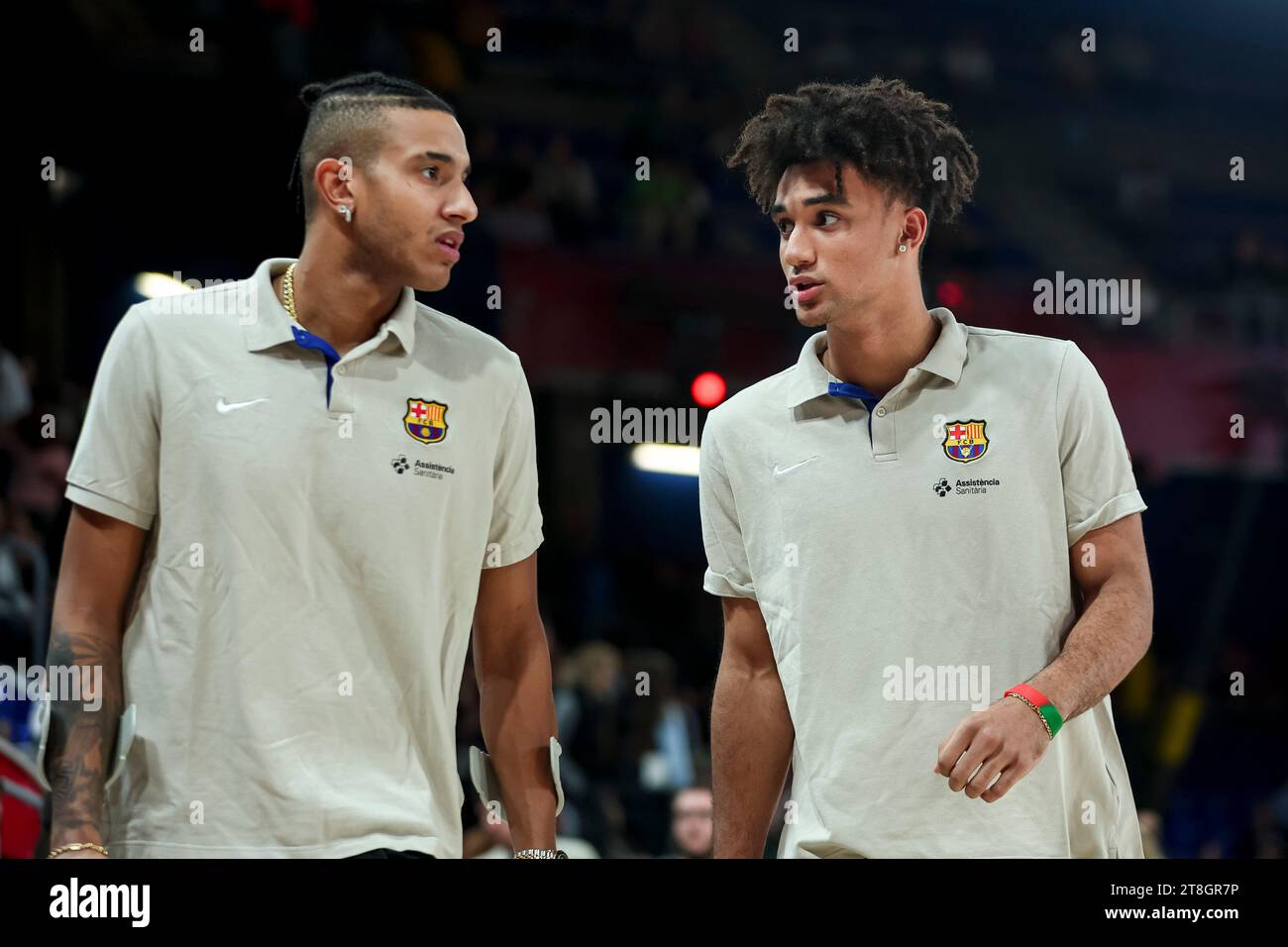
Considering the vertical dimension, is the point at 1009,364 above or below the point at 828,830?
above

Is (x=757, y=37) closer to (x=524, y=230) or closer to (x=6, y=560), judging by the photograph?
(x=524, y=230)

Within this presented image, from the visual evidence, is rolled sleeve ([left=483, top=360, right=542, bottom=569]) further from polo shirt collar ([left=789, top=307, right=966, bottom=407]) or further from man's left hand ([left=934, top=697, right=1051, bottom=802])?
man's left hand ([left=934, top=697, right=1051, bottom=802])

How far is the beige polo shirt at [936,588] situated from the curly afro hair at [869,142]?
1.08 ft

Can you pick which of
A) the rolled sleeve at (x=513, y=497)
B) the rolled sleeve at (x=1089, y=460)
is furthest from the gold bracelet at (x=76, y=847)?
the rolled sleeve at (x=1089, y=460)

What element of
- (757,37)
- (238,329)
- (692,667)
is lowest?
(692,667)

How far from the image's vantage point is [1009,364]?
320 cm

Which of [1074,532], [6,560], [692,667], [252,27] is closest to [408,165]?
[1074,532]

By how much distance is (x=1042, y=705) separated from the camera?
2.85m

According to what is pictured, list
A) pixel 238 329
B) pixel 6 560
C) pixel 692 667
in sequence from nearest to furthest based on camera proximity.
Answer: pixel 238 329
pixel 6 560
pixel 692 667

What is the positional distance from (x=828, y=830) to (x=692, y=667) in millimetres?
4851

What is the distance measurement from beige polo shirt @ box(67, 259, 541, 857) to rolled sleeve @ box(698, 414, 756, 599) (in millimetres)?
560

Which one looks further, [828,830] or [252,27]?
[252,27]

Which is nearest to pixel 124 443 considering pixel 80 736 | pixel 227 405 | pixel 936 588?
pixel 227 405
